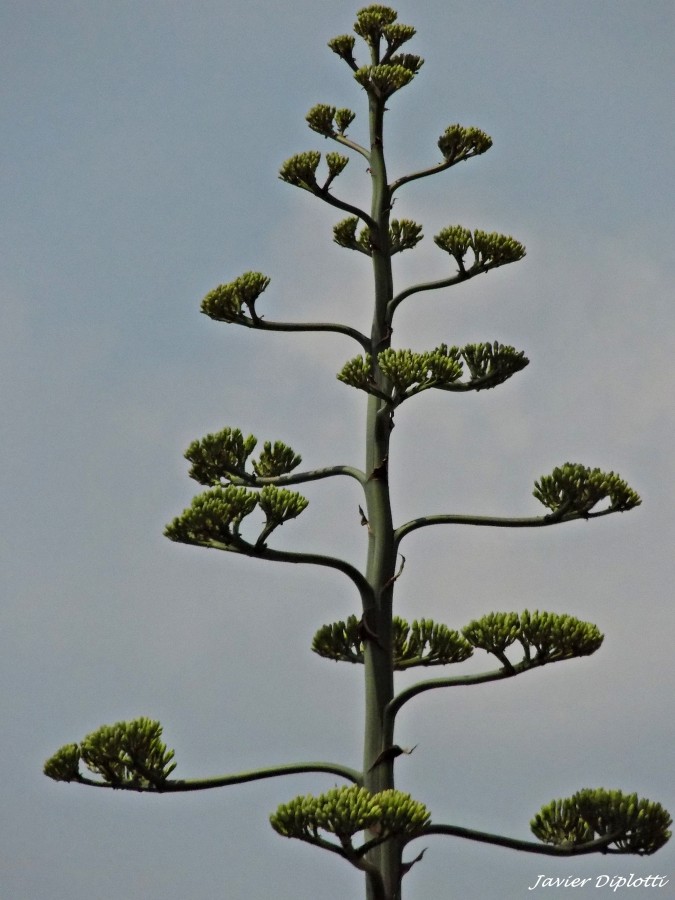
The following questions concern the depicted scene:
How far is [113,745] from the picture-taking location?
23.8ft

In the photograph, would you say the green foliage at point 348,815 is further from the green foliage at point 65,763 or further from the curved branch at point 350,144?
the curved branch at point 350,144

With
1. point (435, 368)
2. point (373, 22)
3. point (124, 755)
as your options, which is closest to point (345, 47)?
point (373, 22)

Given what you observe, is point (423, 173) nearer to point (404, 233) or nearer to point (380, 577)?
point (404, 233)

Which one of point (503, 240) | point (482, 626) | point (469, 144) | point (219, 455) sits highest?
point (469, 144)

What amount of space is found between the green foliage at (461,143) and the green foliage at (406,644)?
3.52 metres

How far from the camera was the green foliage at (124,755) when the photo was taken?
23.8ft

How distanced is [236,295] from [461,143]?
7.02ft

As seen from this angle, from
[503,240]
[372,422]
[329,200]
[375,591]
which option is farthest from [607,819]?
[329,200]

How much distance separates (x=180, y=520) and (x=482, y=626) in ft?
6.46

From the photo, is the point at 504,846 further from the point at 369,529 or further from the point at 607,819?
the point at 369,529

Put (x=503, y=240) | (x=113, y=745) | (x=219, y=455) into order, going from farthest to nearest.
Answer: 1. (x=503, y=240)
2. (x=219, y=455)
3. (x=113, y=745)

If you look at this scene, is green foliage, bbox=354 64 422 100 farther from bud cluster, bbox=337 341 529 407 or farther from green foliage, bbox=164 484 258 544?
green foliage, bbox=164 484 258 544

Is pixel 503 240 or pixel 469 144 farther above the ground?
pixel 469 144

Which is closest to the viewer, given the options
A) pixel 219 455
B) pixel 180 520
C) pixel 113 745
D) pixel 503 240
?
pixel 113 745
